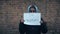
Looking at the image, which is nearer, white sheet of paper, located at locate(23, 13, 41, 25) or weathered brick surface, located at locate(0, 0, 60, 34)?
white sheet of paper, located at locate(23, 13, 41, 25)

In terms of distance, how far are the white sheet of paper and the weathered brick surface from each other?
255 centimetres

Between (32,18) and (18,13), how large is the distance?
2.60m

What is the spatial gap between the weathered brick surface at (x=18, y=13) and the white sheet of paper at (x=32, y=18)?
2.55 m

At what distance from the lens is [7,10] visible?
802 cm

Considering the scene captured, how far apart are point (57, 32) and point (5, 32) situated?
6.22 ft

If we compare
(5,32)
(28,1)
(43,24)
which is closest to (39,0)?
(28,1)

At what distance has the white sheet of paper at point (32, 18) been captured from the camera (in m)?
5.34

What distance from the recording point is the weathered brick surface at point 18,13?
799 centimetres

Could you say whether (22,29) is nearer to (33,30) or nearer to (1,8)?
(33,30)

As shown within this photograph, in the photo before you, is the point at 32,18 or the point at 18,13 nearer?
the point at 32,18

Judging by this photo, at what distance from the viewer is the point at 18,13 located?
8.02m

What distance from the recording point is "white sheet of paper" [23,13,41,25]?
534 centimetres

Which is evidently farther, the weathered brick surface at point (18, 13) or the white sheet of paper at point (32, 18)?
the weathered brick surface at point (18, 13)

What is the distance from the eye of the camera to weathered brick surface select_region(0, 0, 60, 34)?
7.99 meters
